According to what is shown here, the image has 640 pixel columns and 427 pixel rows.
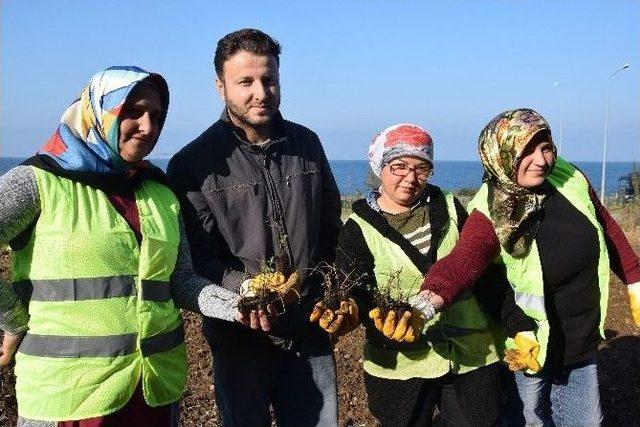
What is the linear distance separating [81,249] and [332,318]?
0.99 meters

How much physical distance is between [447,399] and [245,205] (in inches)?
50.5

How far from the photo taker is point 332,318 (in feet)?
9.00

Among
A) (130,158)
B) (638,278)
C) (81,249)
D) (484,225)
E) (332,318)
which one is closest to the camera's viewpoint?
(81,249)

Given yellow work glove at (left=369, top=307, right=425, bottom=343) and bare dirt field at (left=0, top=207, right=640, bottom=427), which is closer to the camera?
yellow work glove at (left=369, top=307, right=425, bottom=343)

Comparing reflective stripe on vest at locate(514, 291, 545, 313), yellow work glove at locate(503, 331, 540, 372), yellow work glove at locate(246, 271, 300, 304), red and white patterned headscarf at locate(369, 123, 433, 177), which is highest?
red and white patterned headscarf at locate(369, 123, 433, 177)

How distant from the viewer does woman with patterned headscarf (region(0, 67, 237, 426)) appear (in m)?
2.37

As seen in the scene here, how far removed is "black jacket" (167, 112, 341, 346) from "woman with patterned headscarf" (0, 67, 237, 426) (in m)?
0.39

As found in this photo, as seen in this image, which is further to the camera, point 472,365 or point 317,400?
point 317,400

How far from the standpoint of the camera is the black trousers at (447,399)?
3.10 m

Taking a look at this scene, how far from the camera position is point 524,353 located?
304cm

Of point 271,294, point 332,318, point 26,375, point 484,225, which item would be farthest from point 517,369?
point 26,375

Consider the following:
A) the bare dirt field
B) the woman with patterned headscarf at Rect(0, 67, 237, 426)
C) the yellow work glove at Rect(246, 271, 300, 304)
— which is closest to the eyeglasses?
the yellow work glove at Rect(246, 271, 300, 304)

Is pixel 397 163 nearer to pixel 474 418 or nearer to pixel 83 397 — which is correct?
pixel 474 418

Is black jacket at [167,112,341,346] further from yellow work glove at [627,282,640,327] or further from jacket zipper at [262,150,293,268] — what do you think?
yellow work glove at [627,282,640,327]
